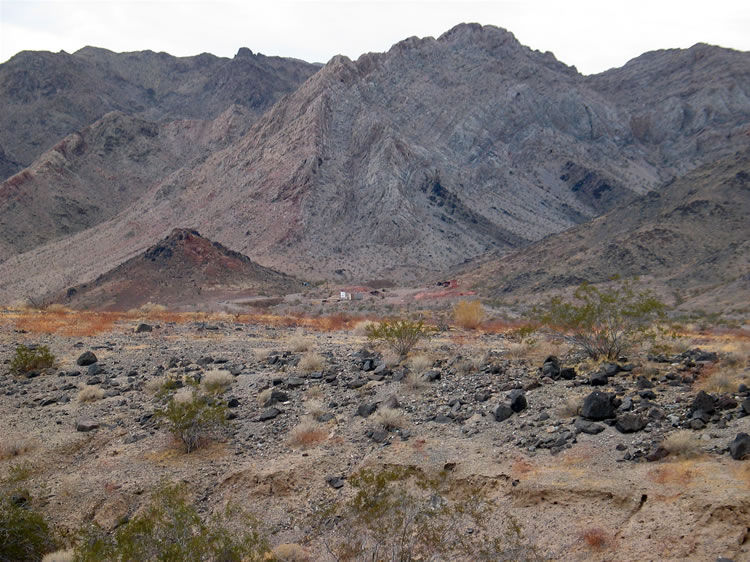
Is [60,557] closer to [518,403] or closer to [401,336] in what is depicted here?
[518,403]

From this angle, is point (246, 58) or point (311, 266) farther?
point (246, 58)

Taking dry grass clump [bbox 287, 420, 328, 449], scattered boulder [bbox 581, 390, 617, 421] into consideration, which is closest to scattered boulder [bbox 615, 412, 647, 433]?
scattered boulder [bbox 581, 390, 617, 421]

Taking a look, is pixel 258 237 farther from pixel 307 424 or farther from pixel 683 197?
pixel 307 424

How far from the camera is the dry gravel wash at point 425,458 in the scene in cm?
681

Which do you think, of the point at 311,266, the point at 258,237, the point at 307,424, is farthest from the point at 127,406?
the point at 258,237

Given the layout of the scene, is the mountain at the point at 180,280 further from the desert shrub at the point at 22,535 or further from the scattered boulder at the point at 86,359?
the desert shrub at the point at 22,535

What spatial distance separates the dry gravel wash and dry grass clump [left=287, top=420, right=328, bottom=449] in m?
0.19

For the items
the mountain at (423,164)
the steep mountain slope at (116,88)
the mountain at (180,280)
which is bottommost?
the mountain at (180,280)

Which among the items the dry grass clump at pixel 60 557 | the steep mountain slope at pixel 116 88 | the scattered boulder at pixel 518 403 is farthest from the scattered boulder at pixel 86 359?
the steep mountain slope at pixel 116 88

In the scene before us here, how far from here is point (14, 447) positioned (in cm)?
1115

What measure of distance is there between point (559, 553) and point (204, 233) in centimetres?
7642

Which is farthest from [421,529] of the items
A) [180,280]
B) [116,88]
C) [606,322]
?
[116,88]

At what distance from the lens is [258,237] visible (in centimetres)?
7731

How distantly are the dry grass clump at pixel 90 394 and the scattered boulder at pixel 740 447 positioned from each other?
1233cm
